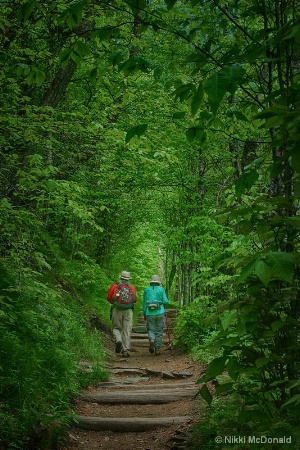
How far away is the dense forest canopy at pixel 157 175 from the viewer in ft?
8.48

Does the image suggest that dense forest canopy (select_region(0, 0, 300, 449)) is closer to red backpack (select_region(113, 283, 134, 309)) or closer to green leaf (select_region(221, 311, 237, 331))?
green leaf (select_region(221, 311, 237, 331))

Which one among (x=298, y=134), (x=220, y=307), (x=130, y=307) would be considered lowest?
(x=130, y=307)

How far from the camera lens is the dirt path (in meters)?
5.22

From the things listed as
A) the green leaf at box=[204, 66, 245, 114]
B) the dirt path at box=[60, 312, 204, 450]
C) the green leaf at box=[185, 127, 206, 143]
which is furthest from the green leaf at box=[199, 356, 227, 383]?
the dirt path at box=[60, 312, 204, 450]

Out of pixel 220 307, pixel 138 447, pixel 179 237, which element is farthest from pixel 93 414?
pixel 179 237

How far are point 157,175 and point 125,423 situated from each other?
4481 millimetres

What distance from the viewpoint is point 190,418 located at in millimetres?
5711

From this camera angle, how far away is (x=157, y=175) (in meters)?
8.28

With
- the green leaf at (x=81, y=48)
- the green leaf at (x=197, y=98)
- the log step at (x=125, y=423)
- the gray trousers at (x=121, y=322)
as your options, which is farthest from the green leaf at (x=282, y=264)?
the gray trousers at (x=121, y=322)

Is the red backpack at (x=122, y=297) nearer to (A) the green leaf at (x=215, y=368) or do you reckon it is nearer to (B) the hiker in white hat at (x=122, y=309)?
(B) the hiker in white hat at (x=122, y=309)

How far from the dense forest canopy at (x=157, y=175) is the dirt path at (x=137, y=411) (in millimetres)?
417

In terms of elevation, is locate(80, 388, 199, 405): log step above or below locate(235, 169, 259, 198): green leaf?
below

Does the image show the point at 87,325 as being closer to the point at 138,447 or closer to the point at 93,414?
the point at 93,414

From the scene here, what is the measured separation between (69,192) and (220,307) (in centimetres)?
446
